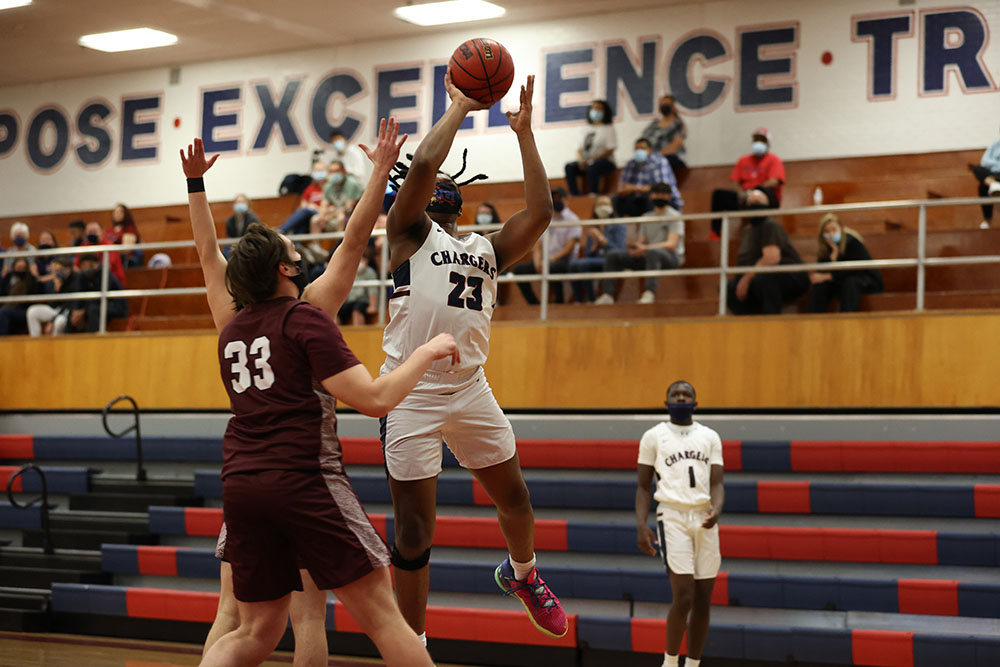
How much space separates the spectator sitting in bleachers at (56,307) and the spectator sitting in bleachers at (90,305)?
0.07 meters

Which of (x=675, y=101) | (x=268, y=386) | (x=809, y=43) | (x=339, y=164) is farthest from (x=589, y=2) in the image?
(x=268, y=386)

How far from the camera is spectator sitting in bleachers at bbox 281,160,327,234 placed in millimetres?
13312

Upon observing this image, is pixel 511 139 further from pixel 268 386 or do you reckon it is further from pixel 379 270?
pixel 268 386

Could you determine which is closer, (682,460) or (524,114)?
(524,114)

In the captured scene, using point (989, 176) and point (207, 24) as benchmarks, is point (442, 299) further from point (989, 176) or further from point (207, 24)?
point (207, 24)

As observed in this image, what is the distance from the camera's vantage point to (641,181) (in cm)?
1223

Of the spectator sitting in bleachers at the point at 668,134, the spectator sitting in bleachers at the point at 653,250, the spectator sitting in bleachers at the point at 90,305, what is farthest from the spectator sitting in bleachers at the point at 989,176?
the spectator sitting in bleachers at the point at 90,305

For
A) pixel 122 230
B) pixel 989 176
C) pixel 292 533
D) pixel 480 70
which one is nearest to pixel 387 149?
pixel 480 70

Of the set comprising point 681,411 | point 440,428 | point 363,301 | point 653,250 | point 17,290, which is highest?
point 653,250

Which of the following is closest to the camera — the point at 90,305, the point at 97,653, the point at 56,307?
the point at 97,653

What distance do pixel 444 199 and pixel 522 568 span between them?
1.70m

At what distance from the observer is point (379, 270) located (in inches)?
474

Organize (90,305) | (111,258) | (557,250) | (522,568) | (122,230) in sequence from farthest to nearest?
(122,230), (111,258), (90,305), (557,250), (522,568)

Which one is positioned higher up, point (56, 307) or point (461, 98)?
point (461, 98)
